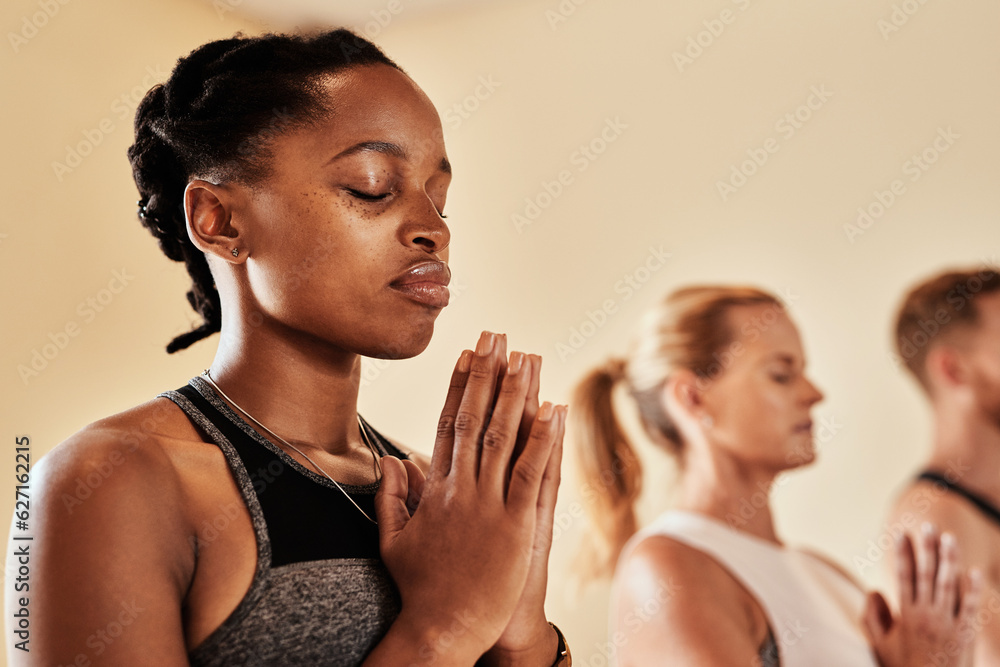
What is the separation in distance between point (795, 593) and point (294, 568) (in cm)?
104

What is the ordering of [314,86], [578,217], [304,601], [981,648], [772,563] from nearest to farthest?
[304,601], [314,86], [981,648], [772,563], [578,217]

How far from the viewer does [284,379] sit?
25.5 inches

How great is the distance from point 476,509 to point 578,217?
1.16 meters

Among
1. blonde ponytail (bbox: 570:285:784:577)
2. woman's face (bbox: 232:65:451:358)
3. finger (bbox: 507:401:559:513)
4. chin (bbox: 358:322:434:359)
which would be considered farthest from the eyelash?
blonde ponytail (bbox: 570:285:784:577)

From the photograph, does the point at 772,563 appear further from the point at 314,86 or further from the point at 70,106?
the point at 70,106

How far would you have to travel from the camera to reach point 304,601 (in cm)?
54

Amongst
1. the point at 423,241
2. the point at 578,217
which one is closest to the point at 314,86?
the point at 423,241

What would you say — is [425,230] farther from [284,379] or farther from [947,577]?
[947,577]

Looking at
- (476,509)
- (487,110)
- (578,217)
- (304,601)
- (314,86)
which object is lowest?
(304,601)

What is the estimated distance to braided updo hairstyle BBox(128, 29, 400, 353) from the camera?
0.63 metres

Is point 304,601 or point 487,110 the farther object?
point 487,110

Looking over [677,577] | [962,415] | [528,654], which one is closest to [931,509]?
[962,415]

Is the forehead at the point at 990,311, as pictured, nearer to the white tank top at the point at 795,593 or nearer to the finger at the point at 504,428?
the white tank top at the point at 795,593

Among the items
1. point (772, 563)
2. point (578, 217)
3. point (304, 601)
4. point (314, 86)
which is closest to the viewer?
point (304, 601)
